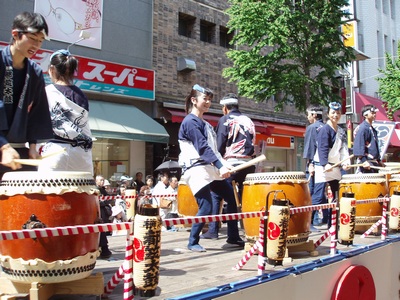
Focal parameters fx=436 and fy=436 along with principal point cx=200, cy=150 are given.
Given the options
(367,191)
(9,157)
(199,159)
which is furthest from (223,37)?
(9,157)

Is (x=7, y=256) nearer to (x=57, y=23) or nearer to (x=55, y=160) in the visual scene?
(x=55, y=160)

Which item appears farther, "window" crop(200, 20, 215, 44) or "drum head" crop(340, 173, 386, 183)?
"window" crop(200, 20, 215, 44)

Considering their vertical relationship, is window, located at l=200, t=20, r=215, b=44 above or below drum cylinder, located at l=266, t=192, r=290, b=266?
above

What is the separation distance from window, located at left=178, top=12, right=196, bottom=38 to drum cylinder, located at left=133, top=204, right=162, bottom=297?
1316 cm

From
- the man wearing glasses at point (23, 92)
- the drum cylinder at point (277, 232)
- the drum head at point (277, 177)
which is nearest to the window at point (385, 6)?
the drum head at point (277, 177)

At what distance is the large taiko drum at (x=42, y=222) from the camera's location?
2209 millimetres

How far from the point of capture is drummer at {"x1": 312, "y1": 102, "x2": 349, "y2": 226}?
17.8ft

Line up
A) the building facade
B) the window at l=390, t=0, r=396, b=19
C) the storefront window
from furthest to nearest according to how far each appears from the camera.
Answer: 1. the window at l=390, t=0, r=396, b=19
2. the building facade
3. the storefront window

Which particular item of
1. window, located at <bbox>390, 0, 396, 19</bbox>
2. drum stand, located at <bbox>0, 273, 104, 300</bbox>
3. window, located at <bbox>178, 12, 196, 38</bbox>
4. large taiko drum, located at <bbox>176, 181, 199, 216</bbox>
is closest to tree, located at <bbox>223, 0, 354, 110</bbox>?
window, located at <bbox>178, 12, 196, 38</bbox>

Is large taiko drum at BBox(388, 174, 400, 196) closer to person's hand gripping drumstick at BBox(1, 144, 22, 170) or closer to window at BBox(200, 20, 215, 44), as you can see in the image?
person's hand gripping drumstick at BBox(1, 144, 22, 170)

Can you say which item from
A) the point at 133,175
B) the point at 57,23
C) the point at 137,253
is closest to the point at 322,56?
the point at 133,175

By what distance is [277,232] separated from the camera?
10.5 ft

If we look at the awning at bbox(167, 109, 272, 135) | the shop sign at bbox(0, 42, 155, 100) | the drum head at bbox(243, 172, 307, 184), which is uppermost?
the shop sign at bbox(0, 42, 155, 100)

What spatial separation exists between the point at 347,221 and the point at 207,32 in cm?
1264
